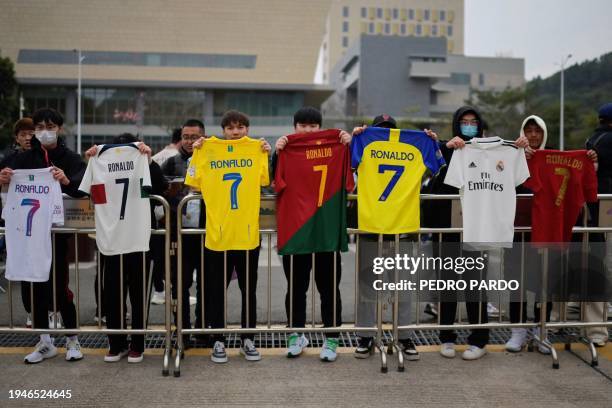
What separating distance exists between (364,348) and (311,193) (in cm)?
156

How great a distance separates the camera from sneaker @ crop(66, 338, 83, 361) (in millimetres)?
4848

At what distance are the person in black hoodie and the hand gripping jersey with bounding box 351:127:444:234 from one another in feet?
1.03

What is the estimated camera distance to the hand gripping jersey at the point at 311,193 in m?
4.90

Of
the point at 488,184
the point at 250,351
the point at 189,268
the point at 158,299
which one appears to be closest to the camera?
the point at 250,351

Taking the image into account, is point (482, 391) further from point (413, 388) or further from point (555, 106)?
point (555, 106)

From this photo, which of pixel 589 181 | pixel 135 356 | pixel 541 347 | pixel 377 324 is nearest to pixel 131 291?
pixel 135 356

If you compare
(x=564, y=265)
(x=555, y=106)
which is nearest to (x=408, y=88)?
(x=555, y=106)

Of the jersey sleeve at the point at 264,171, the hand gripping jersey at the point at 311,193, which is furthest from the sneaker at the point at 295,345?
the jersey sleeve at the point at 264,171

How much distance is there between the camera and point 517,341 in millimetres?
5246

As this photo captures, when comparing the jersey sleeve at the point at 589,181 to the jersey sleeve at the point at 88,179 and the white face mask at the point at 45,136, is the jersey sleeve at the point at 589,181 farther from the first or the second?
the white face mask at the point at 45,136

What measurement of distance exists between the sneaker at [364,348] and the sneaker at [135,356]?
1993mm

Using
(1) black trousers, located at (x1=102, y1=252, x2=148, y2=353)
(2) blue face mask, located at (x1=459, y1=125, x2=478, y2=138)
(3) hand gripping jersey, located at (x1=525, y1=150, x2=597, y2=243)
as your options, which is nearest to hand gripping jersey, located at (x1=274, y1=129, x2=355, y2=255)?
(2) blue face mask, located at (x1=459, y1=125, x2=478, y2=138)

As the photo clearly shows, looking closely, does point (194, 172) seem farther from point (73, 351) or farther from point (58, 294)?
point (73, 351)

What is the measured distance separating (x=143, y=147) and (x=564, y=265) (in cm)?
425
